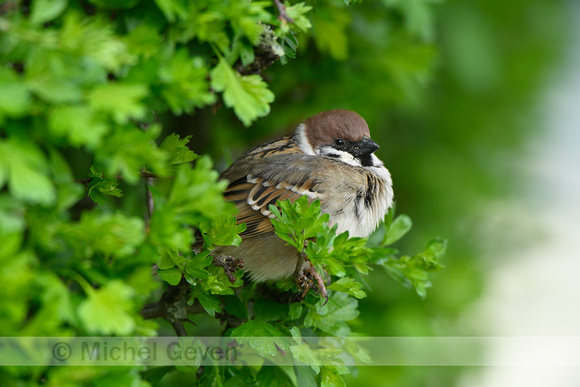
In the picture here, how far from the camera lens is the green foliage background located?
35.3 inches

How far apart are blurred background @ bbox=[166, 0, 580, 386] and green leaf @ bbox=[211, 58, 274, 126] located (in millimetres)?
928

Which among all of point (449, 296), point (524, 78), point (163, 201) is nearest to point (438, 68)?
point (524, 78)

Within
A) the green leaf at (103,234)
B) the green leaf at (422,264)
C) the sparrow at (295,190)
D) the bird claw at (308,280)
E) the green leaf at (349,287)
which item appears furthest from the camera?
the sparrow at (295,190)

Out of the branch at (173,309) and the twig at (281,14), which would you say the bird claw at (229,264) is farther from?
the twig at (281,14)

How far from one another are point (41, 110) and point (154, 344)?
788 millimetres

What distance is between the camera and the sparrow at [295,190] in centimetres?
184

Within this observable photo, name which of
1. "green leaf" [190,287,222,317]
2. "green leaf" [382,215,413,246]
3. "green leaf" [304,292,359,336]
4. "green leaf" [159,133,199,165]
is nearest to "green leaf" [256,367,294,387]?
"green leaf" [304,292,359,336]

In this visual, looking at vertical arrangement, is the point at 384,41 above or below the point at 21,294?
below

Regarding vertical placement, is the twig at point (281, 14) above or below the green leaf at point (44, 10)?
below

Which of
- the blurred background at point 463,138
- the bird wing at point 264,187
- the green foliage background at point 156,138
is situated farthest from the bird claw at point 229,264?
the blurred background at point 463,138

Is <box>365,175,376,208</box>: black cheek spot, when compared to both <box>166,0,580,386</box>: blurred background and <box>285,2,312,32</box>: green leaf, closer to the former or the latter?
<box>166,0,580,386</box>: blurred background

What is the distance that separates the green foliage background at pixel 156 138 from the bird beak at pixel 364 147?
1.13 ft

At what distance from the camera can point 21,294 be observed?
886mm

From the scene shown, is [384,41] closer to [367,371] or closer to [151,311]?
[367,371]
